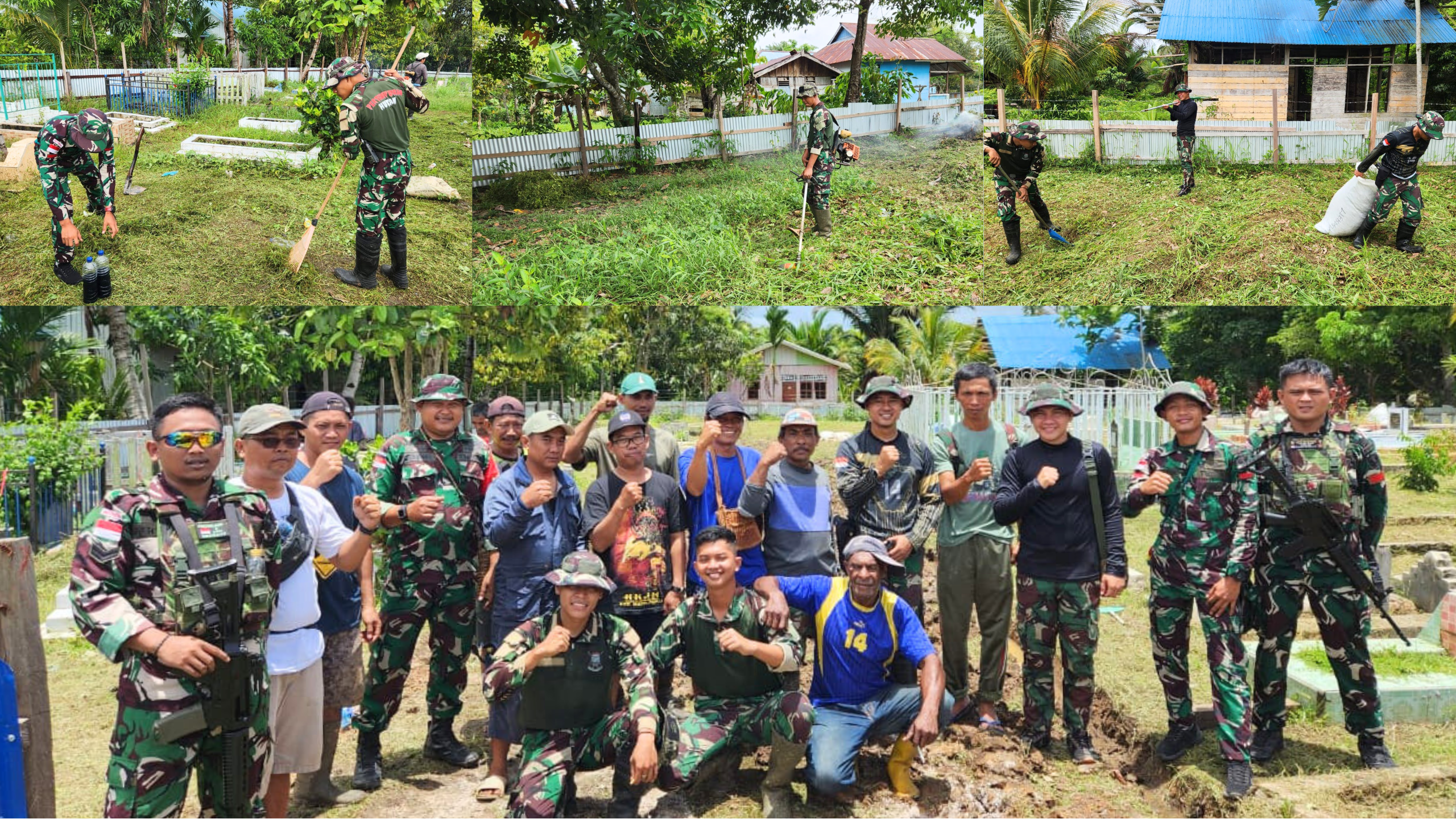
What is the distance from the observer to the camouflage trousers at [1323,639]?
14.3 ft

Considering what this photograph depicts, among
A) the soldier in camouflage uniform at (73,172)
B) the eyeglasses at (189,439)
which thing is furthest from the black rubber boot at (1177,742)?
the soldier in camouflage uniform at (73,172)

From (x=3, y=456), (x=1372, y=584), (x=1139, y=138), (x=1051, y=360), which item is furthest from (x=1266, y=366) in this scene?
(x=3, y=456)

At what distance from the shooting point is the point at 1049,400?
15.1 ft

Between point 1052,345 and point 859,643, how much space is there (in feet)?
57.3

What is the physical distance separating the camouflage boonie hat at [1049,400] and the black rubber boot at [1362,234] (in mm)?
5329

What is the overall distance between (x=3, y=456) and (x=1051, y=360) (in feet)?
54.8

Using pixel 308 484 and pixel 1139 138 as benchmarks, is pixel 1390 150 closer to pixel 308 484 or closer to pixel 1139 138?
pixel 1139 138

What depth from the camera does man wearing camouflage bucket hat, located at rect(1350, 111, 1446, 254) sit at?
8.19m

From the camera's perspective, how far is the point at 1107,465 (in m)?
4.65

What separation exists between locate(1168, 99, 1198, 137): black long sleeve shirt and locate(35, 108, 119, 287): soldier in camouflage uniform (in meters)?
8.91

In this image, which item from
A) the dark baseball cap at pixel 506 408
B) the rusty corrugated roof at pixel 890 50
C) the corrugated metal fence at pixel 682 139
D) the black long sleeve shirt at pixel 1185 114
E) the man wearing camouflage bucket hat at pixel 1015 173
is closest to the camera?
the dark baseball cap at pixel 506 408

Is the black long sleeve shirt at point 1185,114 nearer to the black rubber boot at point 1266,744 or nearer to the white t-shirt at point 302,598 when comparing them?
the black rubber boot at point 1266,744

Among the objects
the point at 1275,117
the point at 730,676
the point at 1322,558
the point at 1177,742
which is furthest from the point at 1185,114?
the point at 730,676

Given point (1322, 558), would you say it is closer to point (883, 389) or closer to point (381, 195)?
point (883, 389)
